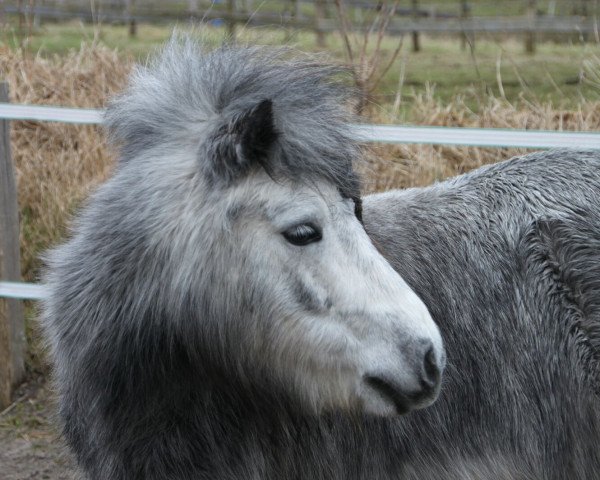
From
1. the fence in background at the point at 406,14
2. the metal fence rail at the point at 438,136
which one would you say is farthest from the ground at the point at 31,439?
the fence in background at the point at 406,14

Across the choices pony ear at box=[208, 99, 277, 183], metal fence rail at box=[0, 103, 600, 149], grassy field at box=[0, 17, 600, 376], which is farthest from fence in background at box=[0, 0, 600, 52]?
pony ear at box=[208, 99, 277, 183]

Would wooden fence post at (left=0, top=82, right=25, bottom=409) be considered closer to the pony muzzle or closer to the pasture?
the pasture

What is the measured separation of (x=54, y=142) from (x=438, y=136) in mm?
3489

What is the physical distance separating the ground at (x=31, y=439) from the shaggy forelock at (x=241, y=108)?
2.01 m

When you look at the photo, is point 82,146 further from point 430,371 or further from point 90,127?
point 430,371

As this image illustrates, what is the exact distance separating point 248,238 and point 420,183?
350cm

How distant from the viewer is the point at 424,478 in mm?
3227

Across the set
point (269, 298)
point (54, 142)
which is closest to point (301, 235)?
point (269, 298)

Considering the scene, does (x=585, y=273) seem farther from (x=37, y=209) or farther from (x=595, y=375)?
(x=37, y=209)

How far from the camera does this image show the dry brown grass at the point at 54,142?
20.2 feet

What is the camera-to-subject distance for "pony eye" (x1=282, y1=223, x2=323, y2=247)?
102 inches

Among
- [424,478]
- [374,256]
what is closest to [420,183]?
[424,478]

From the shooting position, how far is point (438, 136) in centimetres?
449

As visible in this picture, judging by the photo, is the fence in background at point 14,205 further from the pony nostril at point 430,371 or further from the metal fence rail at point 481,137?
the pony nostril at point 430,371
